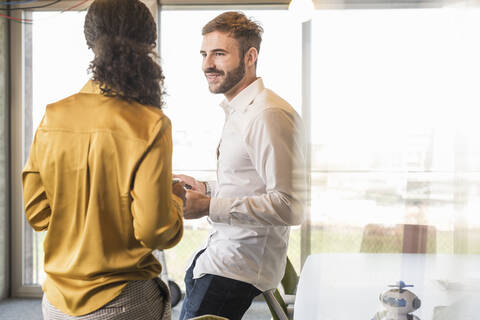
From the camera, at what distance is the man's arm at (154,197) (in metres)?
0.95

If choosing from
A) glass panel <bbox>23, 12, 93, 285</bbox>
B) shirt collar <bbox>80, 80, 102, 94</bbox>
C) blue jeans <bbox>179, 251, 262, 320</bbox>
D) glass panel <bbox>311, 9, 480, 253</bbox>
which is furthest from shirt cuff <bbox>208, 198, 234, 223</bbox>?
glass panel <bbox>23, 12, 93, 285</bbox>

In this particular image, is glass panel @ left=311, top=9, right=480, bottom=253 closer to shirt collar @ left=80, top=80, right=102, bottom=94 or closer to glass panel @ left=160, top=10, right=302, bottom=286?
shirt collar @ left=80, top=80, right=102, bottom=94

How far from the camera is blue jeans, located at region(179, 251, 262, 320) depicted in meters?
1.36

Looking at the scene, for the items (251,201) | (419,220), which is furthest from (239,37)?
(419,220)

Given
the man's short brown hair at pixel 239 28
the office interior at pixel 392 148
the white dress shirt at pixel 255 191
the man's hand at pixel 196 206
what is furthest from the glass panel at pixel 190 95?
the office interior at pixel 392 148

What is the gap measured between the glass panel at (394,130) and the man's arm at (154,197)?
351 millimetres

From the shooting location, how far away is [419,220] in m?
1.01

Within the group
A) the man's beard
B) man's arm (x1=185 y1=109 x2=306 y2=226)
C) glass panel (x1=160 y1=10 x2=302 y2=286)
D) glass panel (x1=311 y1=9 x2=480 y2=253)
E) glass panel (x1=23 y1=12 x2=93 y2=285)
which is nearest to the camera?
glass panel (x1=311 y1=9 x2=480 y2=253)

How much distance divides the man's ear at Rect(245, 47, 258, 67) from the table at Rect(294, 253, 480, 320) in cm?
70

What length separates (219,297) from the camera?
137cm

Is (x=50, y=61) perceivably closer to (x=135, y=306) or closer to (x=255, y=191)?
(x=255, y=191)

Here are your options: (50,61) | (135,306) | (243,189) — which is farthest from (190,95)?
(135,306)

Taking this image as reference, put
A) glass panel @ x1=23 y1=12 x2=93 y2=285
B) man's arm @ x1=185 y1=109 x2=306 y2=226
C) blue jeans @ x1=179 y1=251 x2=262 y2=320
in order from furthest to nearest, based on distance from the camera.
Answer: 1. glass panel @ x1=23 y1=12 x2=93 y2=285
2. blue jeans @ x1=179 y1=251 x2=262 y2=320
3. man's arm @ x1=185 y1=109 x2=306 y2=226

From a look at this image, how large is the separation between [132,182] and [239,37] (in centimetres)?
73
